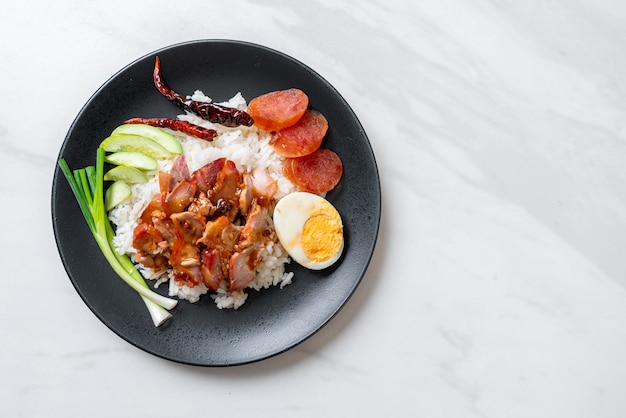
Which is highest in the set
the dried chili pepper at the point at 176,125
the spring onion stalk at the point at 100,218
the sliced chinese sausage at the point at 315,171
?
the sliced chinese sausage at the point at 315,171

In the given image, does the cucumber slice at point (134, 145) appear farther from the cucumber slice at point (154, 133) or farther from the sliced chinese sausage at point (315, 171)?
the sliced chinese sausage at point (315, 171)

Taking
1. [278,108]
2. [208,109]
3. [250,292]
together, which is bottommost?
[250,292]

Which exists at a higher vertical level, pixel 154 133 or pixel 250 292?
pixel 154 133

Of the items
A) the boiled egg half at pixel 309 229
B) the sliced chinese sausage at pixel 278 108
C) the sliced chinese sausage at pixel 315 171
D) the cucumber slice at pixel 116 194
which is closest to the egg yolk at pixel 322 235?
the boiled egg half at pixel 309 229

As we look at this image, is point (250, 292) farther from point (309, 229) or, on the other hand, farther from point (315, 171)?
point (315, 171)

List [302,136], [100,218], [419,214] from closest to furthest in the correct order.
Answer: [100,218] → [302,136] → [419,214]

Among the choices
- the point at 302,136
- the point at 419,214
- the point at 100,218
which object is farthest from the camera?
the point at 419,214

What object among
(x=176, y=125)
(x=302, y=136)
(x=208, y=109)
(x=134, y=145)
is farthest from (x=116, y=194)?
(x=302, y=136)
